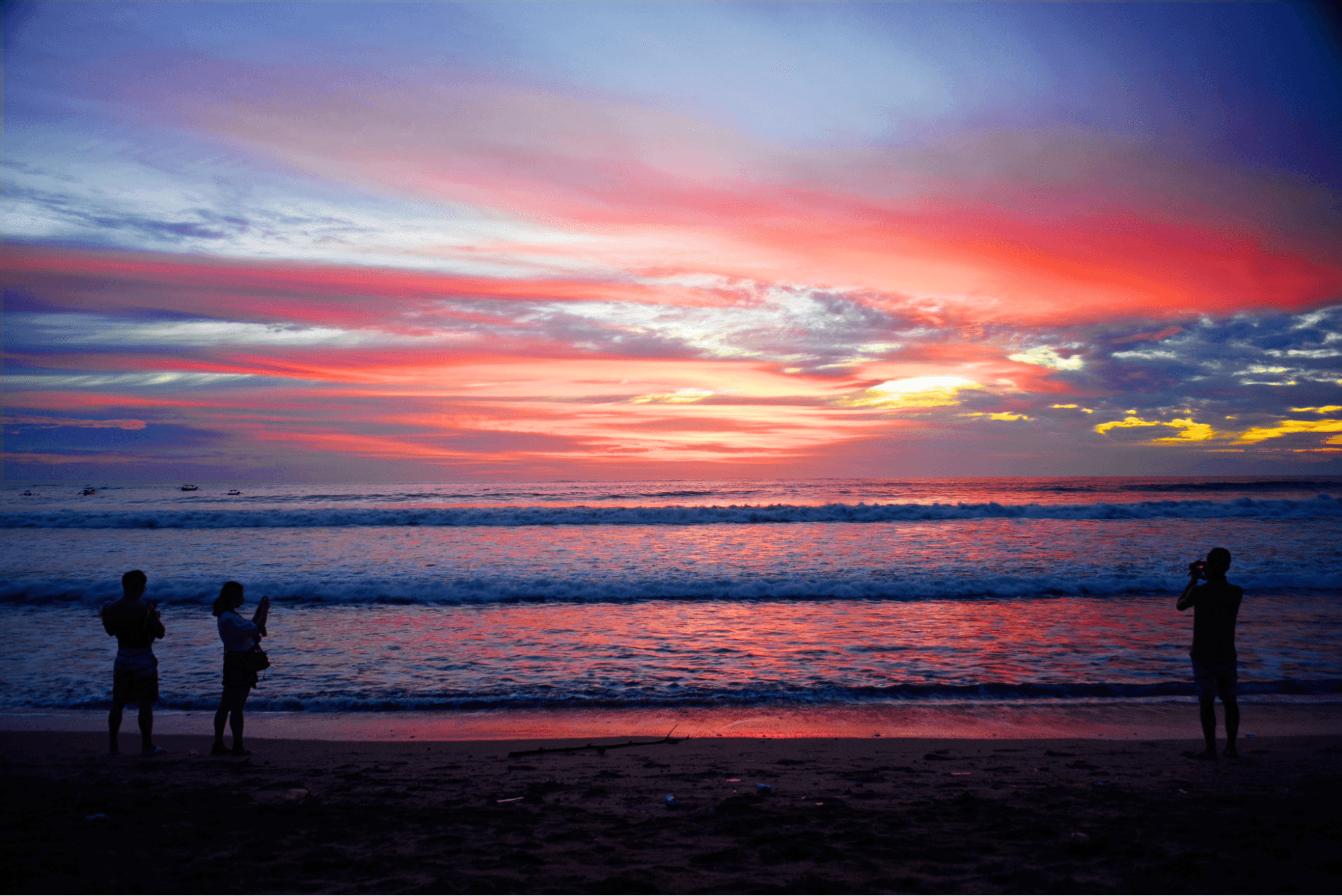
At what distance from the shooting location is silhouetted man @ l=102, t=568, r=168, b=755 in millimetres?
7312

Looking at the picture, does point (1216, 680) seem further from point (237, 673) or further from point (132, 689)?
point (132, 689)

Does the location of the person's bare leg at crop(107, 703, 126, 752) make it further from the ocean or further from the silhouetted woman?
the ocean

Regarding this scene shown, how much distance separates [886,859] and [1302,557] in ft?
78.4

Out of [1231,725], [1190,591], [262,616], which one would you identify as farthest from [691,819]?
[1231,725]

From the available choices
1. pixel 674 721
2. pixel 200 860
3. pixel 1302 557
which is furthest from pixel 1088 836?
pixel 1302 557

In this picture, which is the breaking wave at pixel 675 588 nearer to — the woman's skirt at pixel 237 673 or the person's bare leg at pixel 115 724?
the person's bare leg at pixel 115 724

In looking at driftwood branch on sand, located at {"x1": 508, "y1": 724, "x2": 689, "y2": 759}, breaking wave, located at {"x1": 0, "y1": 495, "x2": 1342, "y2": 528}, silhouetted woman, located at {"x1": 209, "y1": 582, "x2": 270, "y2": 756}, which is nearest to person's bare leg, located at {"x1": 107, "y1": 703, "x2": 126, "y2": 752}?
silhouetted woman, located at {"x1": 209, "y1": 582, "x2": 270, "y2": 756}

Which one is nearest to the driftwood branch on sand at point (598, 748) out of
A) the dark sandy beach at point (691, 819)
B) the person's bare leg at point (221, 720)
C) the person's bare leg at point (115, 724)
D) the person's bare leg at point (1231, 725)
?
the dark sandy beach at point (691, 819)

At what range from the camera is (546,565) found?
2036 cm

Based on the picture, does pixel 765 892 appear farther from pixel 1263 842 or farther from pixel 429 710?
pixel 429 710

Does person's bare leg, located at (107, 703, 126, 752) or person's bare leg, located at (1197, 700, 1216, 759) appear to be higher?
person's bare leg, located at (1197, 700, 1216, 759)

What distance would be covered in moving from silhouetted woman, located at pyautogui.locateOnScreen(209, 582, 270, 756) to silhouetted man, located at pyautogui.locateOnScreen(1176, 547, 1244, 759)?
978 centimetres

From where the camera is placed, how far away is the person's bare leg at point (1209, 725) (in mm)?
6688

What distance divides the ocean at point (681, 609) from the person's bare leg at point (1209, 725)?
6.54ft
